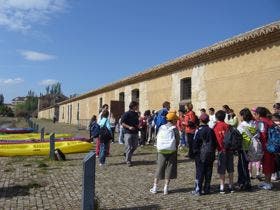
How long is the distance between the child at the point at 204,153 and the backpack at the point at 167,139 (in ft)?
1.41

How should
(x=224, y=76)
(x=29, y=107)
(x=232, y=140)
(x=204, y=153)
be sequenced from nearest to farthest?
(x=204, y=153) < (x=232, y=140) < (x=224, y=76) < (x=29, y=107)

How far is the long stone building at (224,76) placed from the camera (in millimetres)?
12984

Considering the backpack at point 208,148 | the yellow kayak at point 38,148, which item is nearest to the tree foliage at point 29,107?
the yellow kayak at point 38,148

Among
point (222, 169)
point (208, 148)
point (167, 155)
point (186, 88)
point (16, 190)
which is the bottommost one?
point (16, 190)

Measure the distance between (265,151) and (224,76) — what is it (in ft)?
25.9

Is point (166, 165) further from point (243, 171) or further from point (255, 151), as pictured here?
point (255, 151)

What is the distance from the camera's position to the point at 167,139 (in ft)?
24.8

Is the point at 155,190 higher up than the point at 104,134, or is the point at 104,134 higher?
the point at 104,134

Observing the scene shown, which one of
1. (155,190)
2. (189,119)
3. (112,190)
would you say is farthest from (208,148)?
(189,119)

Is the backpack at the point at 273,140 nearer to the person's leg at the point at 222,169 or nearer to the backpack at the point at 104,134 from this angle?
the person's leg at the point at 222,169

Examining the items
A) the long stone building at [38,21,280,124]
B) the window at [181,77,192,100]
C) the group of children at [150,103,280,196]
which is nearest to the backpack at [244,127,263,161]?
the group of children at [150,103,280,196]

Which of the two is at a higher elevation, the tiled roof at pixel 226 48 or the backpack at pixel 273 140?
the tiled roof at pixel 226 48

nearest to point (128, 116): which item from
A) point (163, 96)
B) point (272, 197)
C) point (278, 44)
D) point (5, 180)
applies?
point (5, 180)

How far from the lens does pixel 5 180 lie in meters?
8.85
